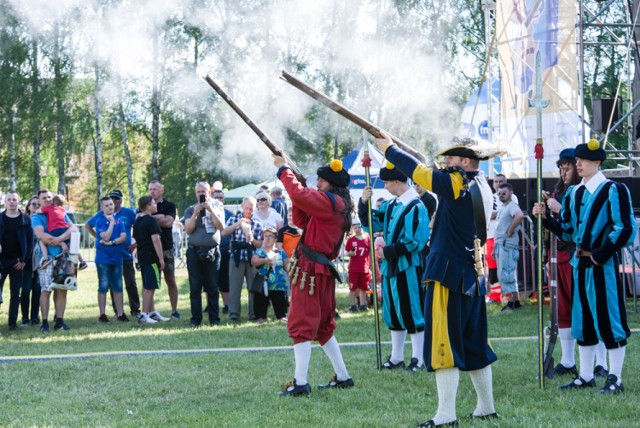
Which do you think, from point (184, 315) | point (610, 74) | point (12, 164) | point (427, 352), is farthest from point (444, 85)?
point (427, 352)

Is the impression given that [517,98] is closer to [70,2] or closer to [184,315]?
[184,315]

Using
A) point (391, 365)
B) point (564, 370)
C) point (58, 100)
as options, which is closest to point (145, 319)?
point (391, 365)

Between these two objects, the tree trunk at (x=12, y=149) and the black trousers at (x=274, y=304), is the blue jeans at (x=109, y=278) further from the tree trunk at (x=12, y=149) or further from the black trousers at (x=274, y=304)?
the tree trunk at (x=12, y=149)

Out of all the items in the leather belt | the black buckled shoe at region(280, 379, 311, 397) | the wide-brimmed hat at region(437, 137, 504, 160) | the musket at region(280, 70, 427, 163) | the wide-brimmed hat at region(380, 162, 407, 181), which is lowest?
the black buckled shoe at region(280, 379, 311, 397)

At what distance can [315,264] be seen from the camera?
6.64m

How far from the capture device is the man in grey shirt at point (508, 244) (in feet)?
39.3

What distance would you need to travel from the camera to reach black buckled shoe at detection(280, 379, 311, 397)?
6.50 meters

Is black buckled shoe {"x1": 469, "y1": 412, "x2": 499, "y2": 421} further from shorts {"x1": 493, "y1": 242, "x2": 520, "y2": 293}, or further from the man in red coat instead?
shorts {"x1": 493, "y1": 242, "x2": 520, "y2": 293}

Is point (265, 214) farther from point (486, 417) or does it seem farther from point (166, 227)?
point (486, 417)

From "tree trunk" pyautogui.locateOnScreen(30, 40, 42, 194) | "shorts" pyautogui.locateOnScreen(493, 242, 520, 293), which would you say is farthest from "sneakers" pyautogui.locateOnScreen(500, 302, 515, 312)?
"tree trunk" pyautogui.locateOnScreen(30, 40, 42, 194)

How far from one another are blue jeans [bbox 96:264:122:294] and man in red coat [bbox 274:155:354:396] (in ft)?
17.9

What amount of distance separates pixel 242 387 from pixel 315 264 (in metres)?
1.14

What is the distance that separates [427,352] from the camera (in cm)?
531

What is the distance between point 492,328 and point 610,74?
792 inches
